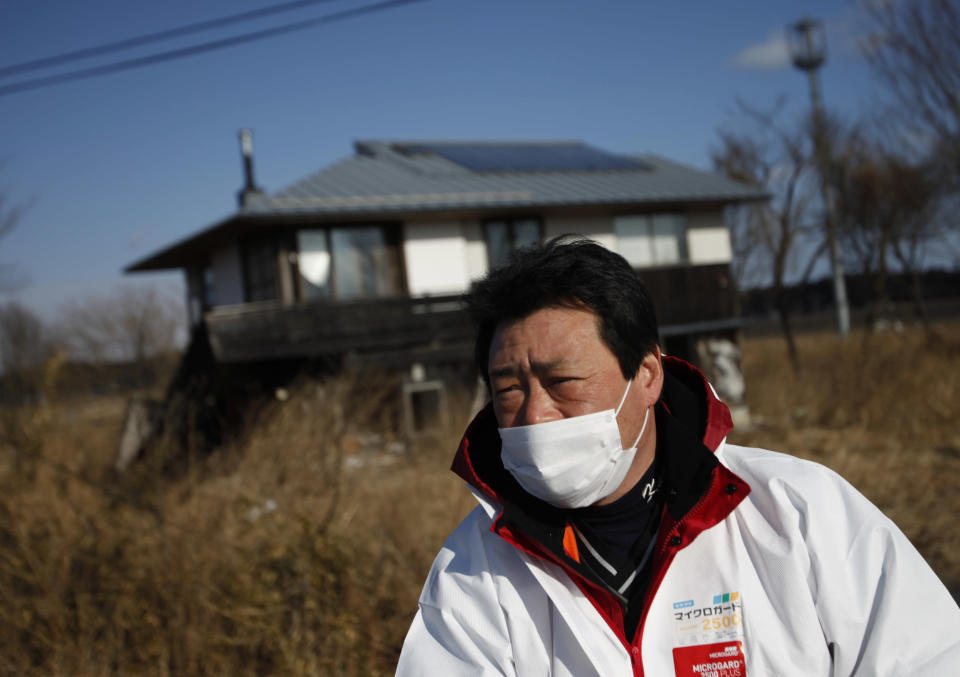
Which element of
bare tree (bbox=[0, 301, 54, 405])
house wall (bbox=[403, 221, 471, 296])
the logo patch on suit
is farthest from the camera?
house wall (bbox=[403, 221, 471, 296])

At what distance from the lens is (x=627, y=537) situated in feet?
7.23

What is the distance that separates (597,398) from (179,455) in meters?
8.64

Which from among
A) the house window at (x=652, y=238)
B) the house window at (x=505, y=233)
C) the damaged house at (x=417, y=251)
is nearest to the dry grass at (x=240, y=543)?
the damaged house at (x=417, y=251)

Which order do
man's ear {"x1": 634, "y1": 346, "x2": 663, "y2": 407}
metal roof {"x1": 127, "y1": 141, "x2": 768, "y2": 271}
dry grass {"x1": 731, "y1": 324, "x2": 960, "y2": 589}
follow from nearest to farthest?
1. man's ear {"x1": 634, "y1": 346, "x2": 663, "y2": 407}
2. dry grass {"x1": 731, "y1": 324, "x2": 960, "y2": 589}
3. metal roof {"x1": 127, "y1": 141, "x2": 768, "y2": 271}

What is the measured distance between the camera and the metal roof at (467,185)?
16.7 meters

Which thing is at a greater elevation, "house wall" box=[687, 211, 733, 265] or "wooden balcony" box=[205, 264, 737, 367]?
"house wall" box=[687, 211, 733, 265]

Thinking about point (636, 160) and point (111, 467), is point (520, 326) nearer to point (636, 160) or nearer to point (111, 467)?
point (111, 467)

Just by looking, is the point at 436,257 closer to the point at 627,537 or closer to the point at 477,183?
the point at 477,183

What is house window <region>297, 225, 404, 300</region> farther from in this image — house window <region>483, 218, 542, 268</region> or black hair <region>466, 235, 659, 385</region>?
black hair <region>466, 235, 659, 385</region>

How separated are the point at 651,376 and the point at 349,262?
15469mm

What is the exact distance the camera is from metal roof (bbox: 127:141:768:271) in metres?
16.7

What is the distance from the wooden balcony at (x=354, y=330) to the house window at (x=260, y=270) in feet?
2.93

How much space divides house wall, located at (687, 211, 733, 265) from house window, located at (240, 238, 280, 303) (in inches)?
410

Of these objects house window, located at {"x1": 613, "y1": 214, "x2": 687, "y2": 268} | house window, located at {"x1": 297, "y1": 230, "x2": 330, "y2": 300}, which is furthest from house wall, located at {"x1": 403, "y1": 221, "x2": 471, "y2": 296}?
house window, located at {"x1": 613, "y1": 214, "x2": 687, "y2": 268}
